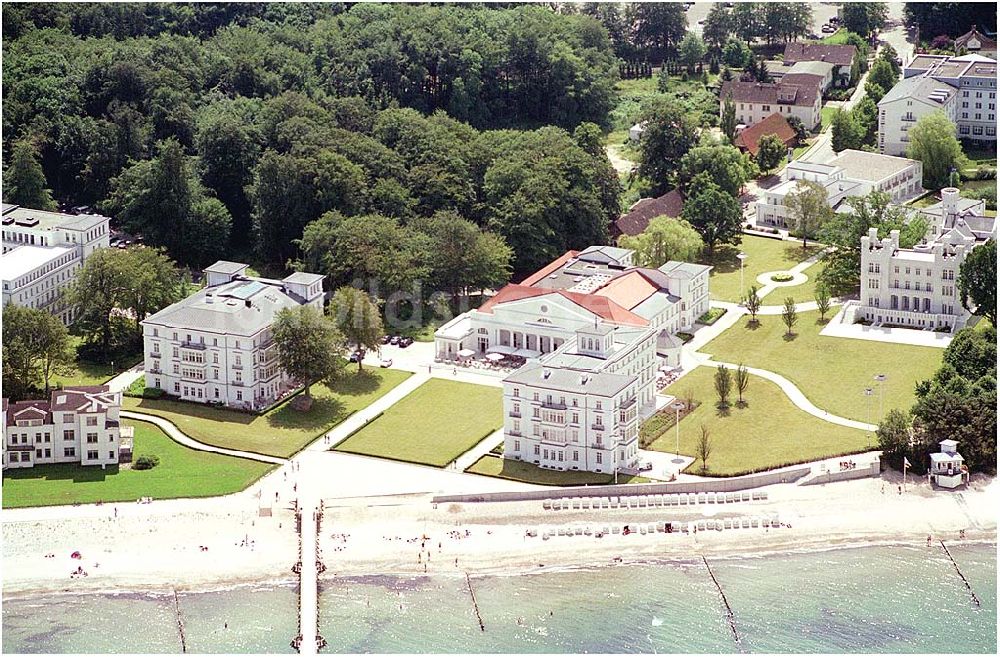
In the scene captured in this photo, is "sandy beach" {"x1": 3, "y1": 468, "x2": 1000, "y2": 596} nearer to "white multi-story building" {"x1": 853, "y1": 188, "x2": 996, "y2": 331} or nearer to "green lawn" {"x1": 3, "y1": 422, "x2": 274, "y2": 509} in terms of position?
"green lawn" {"x1": 3, "y1": 422, "x2": 274, "y2": 509}

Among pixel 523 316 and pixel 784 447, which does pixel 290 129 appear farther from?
pixel 784 447

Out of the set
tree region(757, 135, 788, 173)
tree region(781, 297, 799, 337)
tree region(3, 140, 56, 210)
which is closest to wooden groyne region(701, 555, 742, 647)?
tree region(781, 297, 799, 337)

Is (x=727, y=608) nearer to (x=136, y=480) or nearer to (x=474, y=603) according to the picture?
(x=474, y=603)

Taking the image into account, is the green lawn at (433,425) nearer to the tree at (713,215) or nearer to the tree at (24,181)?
the tree at (713,215)

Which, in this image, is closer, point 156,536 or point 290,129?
point 156,536

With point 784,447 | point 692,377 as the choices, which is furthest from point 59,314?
point 784,447

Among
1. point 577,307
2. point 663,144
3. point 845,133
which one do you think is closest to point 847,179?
point 845,133

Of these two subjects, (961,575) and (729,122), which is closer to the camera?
(961,575)
